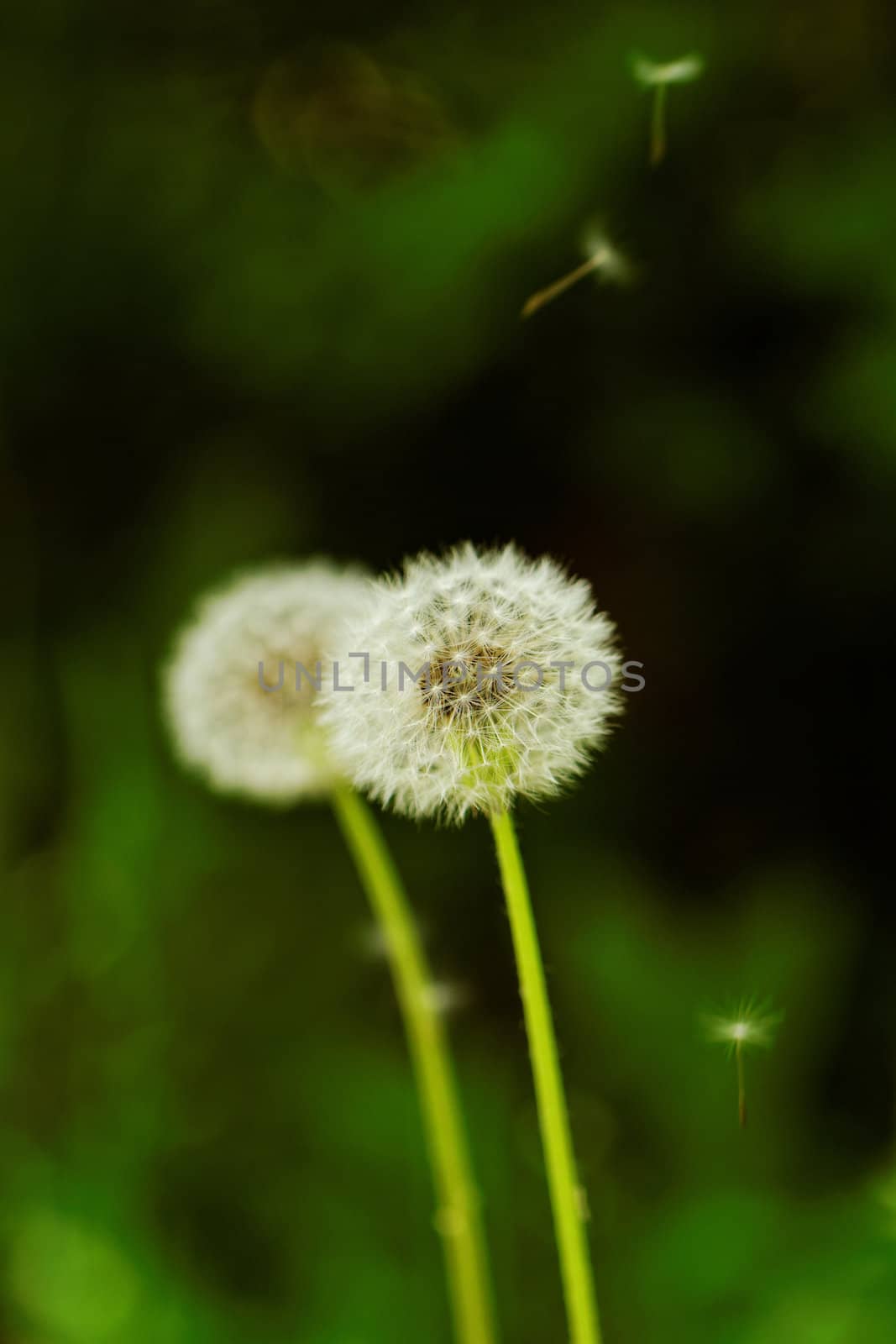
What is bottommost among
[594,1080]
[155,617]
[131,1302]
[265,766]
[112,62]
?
[131,1302]

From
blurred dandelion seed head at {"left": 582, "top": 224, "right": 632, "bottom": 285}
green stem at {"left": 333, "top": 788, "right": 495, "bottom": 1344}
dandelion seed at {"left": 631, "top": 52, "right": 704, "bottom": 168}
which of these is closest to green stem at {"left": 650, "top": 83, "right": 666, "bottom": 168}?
dandelion seed at {"left": 631, "top": 52, "right": 704, "bottom": 168}

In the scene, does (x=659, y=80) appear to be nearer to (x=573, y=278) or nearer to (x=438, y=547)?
(x=573, y=278)

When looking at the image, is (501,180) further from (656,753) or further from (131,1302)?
(131,1302)

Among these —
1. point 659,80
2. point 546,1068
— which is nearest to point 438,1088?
point 546,1068

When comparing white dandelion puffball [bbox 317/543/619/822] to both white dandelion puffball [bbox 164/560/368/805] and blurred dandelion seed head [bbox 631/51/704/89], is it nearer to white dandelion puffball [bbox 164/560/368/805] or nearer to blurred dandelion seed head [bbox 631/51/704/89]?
white dandelion puffball [bbox 164/560/368/805]

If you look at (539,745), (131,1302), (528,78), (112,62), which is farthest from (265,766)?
(112,62)

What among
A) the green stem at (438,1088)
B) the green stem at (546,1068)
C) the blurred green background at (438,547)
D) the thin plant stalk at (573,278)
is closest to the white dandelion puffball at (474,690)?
the green stem at (546,1068)
